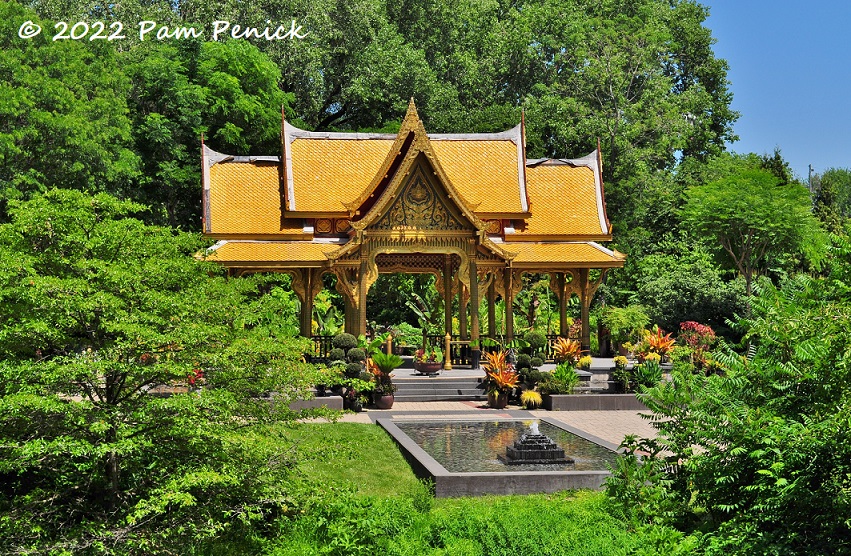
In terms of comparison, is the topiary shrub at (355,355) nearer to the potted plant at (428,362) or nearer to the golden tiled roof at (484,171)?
the potted plant at (428,362)

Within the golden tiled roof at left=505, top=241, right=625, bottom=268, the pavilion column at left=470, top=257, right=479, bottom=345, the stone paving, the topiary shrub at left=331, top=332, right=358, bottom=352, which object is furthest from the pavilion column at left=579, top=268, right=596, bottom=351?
the topiary shrub at left=331, top=332, right=358, bottom=352

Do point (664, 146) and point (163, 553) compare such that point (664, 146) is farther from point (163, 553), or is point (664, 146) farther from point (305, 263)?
point (163, 553)

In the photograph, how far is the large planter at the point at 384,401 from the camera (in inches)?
842

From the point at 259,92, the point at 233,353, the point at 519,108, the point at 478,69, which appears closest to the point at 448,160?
the point at 259,92

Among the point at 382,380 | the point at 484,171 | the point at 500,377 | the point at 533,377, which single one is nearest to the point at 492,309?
the point at 484,171

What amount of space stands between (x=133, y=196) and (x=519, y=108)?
17889mm

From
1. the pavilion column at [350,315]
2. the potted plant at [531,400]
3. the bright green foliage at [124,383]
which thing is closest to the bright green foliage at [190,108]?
the pavilion column at [350,315]

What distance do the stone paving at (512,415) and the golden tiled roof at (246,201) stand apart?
7.91 meters

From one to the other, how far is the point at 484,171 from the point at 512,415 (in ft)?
39.4

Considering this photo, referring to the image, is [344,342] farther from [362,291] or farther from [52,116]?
[52,116]

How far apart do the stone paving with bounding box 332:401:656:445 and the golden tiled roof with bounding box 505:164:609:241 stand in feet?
28.6

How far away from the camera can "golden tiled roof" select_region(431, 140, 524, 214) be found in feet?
97.5

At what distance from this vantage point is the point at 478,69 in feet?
159

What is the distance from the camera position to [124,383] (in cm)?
984
